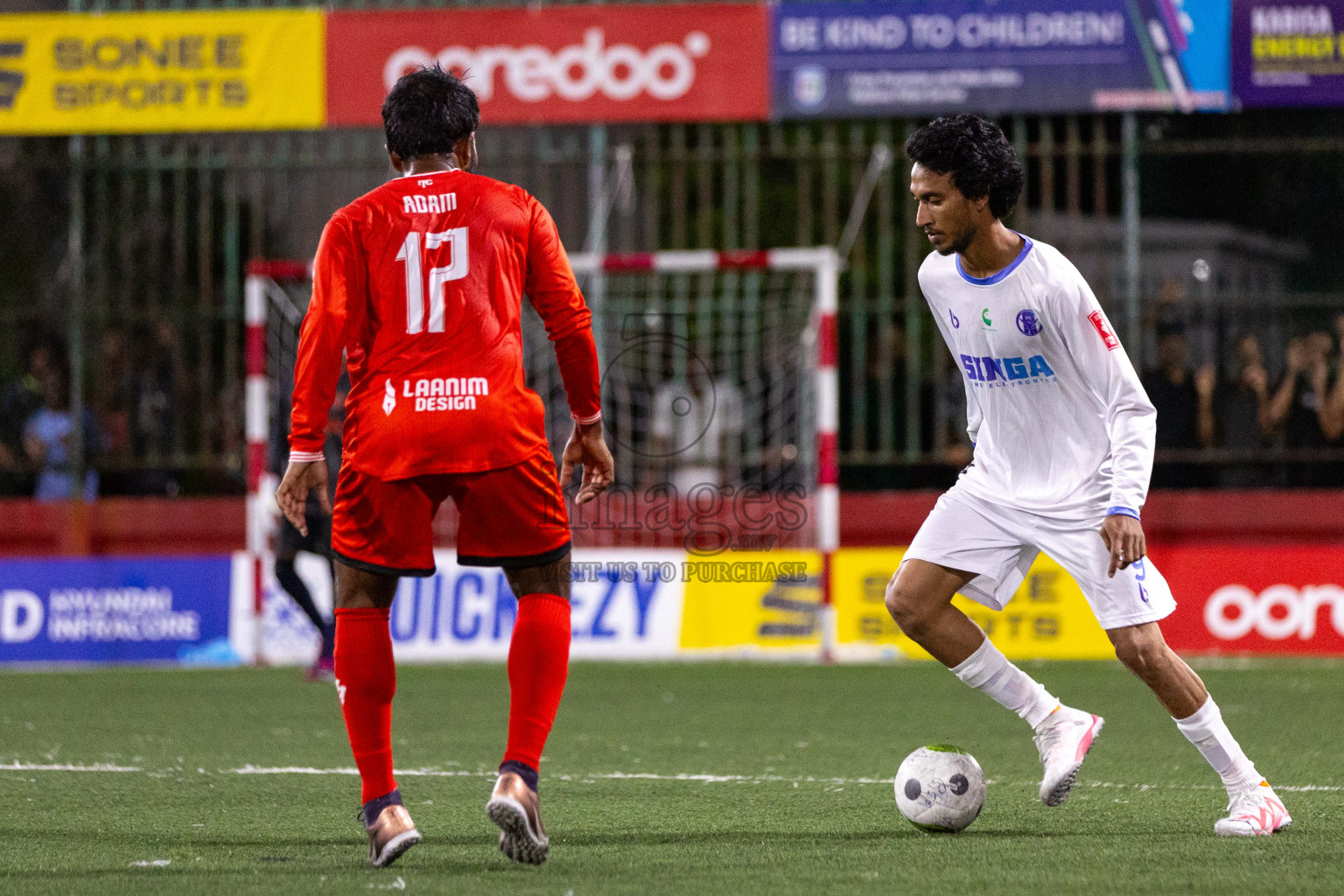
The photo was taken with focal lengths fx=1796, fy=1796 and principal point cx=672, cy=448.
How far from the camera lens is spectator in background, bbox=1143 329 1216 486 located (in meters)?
12.1

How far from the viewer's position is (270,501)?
11.7 m

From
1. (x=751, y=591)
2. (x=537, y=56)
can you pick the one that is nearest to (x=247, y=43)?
(x=537, y=56)

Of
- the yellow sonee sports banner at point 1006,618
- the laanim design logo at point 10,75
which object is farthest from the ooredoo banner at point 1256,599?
the laanim design logo at point 10,75

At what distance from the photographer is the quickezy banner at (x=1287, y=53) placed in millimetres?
12344

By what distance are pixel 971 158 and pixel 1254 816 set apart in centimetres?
198

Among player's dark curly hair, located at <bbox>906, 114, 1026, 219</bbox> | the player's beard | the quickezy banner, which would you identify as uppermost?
the quickezy banner

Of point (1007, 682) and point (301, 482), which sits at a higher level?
point (301, 482)

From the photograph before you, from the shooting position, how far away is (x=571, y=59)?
501 inches

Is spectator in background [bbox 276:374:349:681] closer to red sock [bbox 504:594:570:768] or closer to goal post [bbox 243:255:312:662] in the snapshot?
goal post [bbox 243:255:312:662]

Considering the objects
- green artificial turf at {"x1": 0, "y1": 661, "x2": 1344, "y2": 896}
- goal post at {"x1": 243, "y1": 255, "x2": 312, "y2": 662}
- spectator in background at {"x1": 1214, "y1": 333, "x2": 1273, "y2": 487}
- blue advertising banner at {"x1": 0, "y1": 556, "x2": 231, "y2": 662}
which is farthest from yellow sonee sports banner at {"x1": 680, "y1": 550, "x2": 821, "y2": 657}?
blue advertising banner at {"x1": 0, "y1": 556, "x2": 231, "y2": 662}

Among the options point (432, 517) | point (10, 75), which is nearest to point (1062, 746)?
point (432, 517)

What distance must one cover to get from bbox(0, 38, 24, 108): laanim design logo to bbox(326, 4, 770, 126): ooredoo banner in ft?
7.51

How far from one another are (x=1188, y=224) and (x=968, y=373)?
8461 mm

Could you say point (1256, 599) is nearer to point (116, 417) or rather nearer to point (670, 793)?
point (670, 793)
